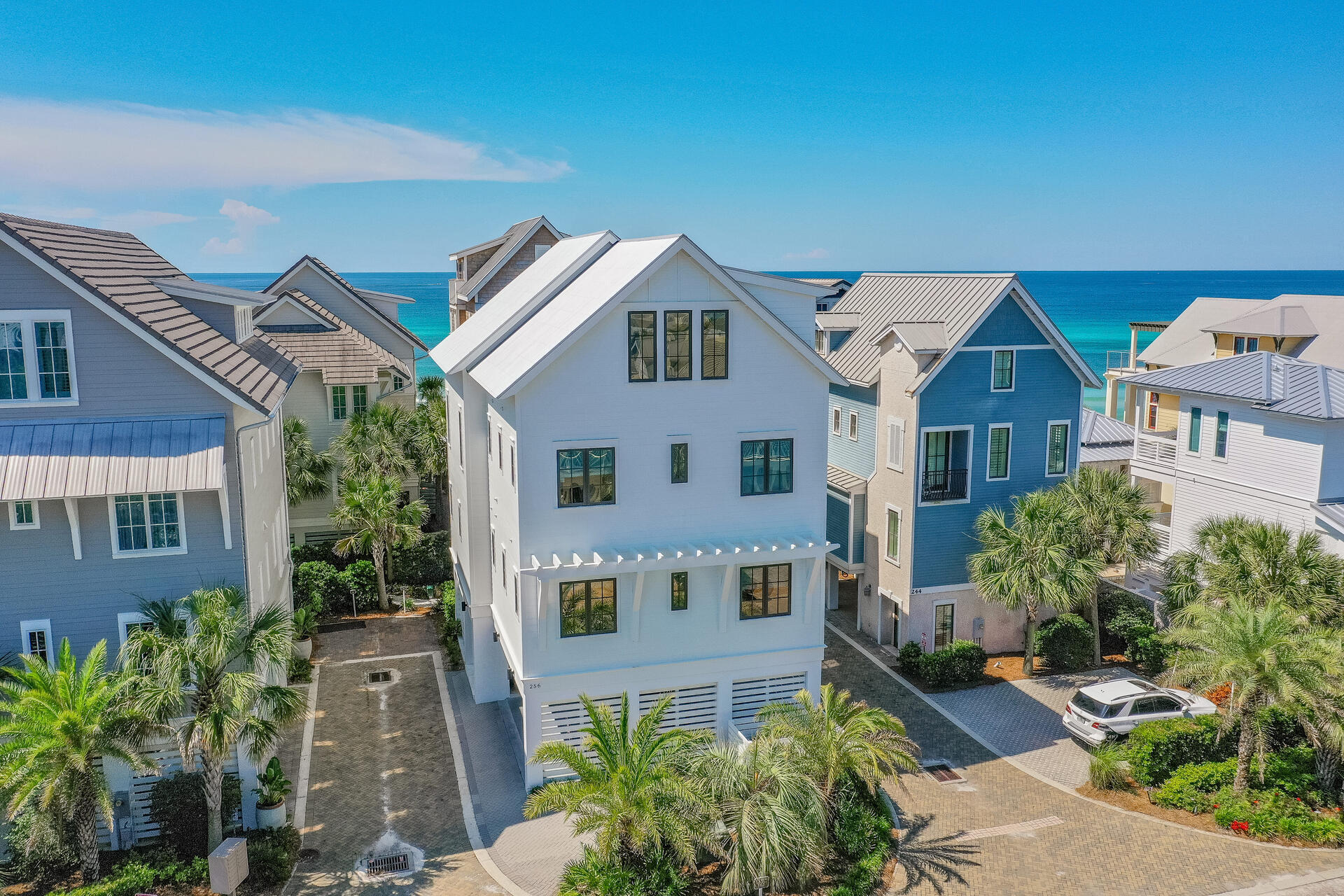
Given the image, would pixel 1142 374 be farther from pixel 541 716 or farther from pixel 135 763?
pixel 135 763

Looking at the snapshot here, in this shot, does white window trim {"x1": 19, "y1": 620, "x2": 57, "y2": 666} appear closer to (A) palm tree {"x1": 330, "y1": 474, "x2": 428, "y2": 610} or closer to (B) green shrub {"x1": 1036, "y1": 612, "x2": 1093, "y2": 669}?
(A) palm tree {"x1": 330, "y1": 474, "x2": 428, "y2": 610}

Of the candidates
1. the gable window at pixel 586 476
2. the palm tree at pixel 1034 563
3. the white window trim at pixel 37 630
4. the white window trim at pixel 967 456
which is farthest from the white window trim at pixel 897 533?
the white window trim at pixel 37 630

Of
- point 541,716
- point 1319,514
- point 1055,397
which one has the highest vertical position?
point 1055,397

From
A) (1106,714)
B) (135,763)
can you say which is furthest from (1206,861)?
(135,763)

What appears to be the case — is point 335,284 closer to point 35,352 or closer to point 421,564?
point 421,564

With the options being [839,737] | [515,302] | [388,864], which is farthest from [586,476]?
[388,864]

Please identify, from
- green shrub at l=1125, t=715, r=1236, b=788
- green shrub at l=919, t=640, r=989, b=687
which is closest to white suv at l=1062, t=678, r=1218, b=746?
green shrub at l=1125, t=715, r=1236, b=788

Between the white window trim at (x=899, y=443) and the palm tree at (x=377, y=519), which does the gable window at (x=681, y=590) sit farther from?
the palm tree at (x=377, y=519)

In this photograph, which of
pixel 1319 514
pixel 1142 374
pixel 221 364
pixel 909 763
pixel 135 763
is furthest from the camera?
pixel 1142 374
